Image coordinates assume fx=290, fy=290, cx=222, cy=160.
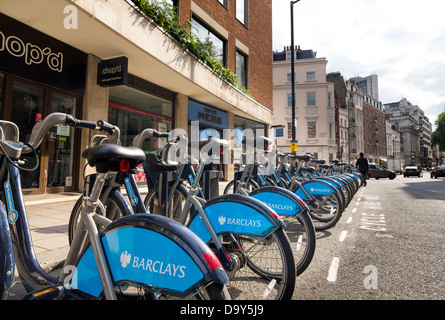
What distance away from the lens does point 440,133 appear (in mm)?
63469

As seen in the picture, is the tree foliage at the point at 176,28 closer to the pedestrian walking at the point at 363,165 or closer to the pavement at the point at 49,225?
the pavement at the point at 49,225

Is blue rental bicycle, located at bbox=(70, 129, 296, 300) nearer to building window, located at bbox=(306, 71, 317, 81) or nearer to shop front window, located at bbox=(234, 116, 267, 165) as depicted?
shop front window, located at bbox=(234, 116, 267, 165)

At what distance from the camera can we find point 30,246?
196 centimetres

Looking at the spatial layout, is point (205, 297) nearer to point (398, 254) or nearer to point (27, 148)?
point (27, 148)

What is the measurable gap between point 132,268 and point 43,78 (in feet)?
24.1

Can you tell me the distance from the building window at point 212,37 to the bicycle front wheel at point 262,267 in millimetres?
10896

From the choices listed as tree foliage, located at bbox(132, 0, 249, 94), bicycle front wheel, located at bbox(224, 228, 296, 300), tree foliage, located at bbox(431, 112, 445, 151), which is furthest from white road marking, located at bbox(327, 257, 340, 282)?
tree foliage, located at bbox(431, 112, 445, 151)

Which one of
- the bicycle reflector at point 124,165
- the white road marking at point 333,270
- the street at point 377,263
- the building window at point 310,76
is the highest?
the building window at point 310,76

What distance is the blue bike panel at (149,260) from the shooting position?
4.25 ft

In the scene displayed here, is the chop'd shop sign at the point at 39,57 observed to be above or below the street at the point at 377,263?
above

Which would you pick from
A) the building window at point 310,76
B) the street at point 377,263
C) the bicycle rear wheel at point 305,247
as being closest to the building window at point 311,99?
the building window at point 310,76

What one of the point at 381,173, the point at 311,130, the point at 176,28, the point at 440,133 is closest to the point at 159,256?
the point at 176,28

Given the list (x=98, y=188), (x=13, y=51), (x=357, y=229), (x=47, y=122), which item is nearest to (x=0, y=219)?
(x=47, y=122)

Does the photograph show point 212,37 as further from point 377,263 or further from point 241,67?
point 377,263
